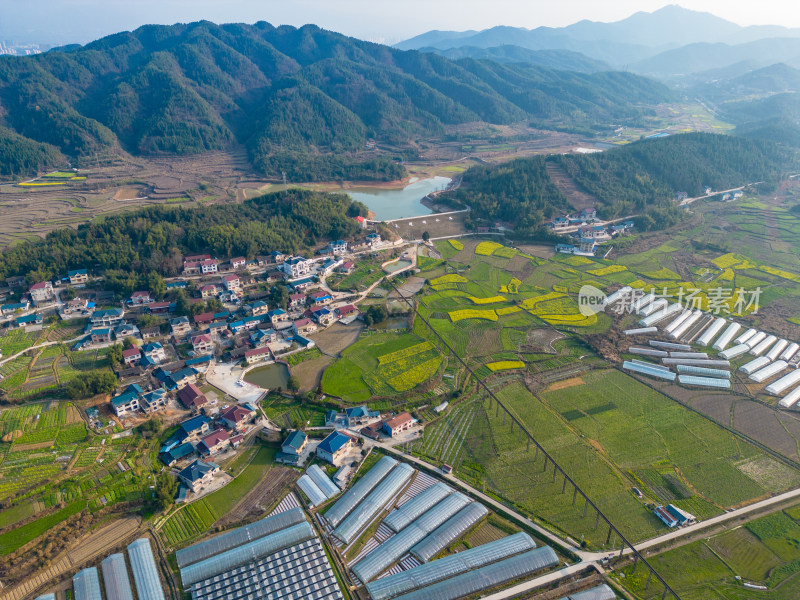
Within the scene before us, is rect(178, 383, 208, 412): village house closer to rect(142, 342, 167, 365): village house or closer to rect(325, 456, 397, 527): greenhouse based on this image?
rect(142, 342, 167, 365): village house

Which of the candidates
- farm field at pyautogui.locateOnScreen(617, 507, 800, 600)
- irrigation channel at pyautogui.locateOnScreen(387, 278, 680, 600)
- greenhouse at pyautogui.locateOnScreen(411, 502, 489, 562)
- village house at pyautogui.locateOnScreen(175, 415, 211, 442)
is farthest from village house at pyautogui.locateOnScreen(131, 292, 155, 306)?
farm field at pyautogui.locateOnScreen(617, 507, 800, 600)

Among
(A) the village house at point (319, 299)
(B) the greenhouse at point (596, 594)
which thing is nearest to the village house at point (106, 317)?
(A) the village house at point (319, 299)

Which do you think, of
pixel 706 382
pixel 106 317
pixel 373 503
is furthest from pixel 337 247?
pixel 706 382

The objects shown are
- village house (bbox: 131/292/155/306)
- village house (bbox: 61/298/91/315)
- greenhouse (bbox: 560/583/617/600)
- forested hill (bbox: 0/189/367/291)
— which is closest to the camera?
greenhouse (bbox: 560/583/617/600)

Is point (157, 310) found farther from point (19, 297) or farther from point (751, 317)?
point (751, 317)

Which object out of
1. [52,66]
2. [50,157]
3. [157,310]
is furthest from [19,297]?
[52,66]

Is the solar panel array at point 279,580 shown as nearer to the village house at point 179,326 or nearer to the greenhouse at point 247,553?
the greenhouse at point 247,553
